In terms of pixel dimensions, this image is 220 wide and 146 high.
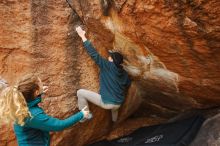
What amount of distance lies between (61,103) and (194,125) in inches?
67.0

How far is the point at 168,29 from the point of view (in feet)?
11.8

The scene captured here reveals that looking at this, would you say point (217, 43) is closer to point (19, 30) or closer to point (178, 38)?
point (178, 38)

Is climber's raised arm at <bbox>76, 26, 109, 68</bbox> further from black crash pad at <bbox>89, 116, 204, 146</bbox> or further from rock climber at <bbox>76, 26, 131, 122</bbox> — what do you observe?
black crash pad at <bbox>89, 116, 204, 146</bbox>

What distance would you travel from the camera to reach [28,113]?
9.68 ft

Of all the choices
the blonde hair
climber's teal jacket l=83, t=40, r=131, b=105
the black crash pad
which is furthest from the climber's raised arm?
the blonde hair

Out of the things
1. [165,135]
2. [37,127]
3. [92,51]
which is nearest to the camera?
[37,127]

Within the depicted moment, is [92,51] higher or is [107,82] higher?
[92,51]

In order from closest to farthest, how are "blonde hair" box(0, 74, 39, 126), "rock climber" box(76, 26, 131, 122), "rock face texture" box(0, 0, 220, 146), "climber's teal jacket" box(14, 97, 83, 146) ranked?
1. "blonde hair" box(0, 74, 39, 126)
2. "climber's teal jacket" box(14, 97, 83, 146)
3. "rock face texture" box(0, 0, 220, 146)
4. "rock climber" box(76, 26, 131, 122)

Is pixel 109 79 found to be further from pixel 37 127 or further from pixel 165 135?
pixel 37 127

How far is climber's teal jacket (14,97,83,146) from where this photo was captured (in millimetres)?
3076

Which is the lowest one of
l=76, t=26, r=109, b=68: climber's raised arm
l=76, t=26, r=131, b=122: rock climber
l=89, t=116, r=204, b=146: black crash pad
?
l=89, t=116, r=204, b=146: black crash pad

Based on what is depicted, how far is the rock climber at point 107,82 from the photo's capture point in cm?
440

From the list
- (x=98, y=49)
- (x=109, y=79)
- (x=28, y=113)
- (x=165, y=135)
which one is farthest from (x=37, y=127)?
(x=165, y=135)

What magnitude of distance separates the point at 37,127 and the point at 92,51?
1535 millimetres
